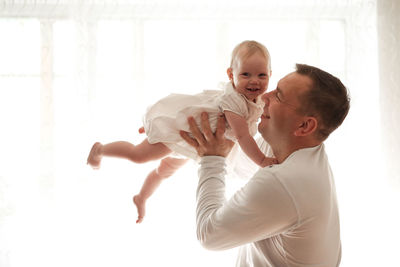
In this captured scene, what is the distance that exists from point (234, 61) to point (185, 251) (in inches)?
44.6

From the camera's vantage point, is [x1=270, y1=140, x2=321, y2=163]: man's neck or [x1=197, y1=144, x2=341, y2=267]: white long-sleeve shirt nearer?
[x1=197, y1=144, x2=341, y2=267]: white long-sleeve shirt

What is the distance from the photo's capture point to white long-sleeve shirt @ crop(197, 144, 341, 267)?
1038 mm

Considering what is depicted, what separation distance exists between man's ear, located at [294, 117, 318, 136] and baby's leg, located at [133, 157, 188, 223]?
632mm

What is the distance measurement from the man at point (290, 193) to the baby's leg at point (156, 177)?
0.40 m

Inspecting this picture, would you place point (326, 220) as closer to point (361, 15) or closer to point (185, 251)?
point (185, 251)

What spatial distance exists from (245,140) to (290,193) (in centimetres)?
31

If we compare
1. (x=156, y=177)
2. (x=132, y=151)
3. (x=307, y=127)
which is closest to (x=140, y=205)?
(x=156, y=177)

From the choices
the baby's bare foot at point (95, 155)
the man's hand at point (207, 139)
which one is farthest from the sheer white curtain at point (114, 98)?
the man's hand at point (207, 139)

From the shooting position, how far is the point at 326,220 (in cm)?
109

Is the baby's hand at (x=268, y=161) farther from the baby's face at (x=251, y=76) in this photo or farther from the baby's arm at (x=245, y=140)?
the baby's face at (x=251, y=76)

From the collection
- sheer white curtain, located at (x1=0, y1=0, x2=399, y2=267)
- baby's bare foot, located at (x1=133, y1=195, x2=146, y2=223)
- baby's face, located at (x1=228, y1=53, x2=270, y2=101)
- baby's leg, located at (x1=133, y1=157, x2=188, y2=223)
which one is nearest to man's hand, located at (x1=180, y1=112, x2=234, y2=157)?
baby's face, located at (x1=228, y1=53, x2=270, y2=101)

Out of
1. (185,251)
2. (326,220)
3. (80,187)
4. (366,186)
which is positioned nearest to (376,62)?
(366,186)

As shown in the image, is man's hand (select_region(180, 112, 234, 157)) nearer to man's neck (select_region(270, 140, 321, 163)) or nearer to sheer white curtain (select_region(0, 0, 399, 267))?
man's neck (select_region(270, 140, 321, 163))

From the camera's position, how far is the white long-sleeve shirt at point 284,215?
1.04 meters
